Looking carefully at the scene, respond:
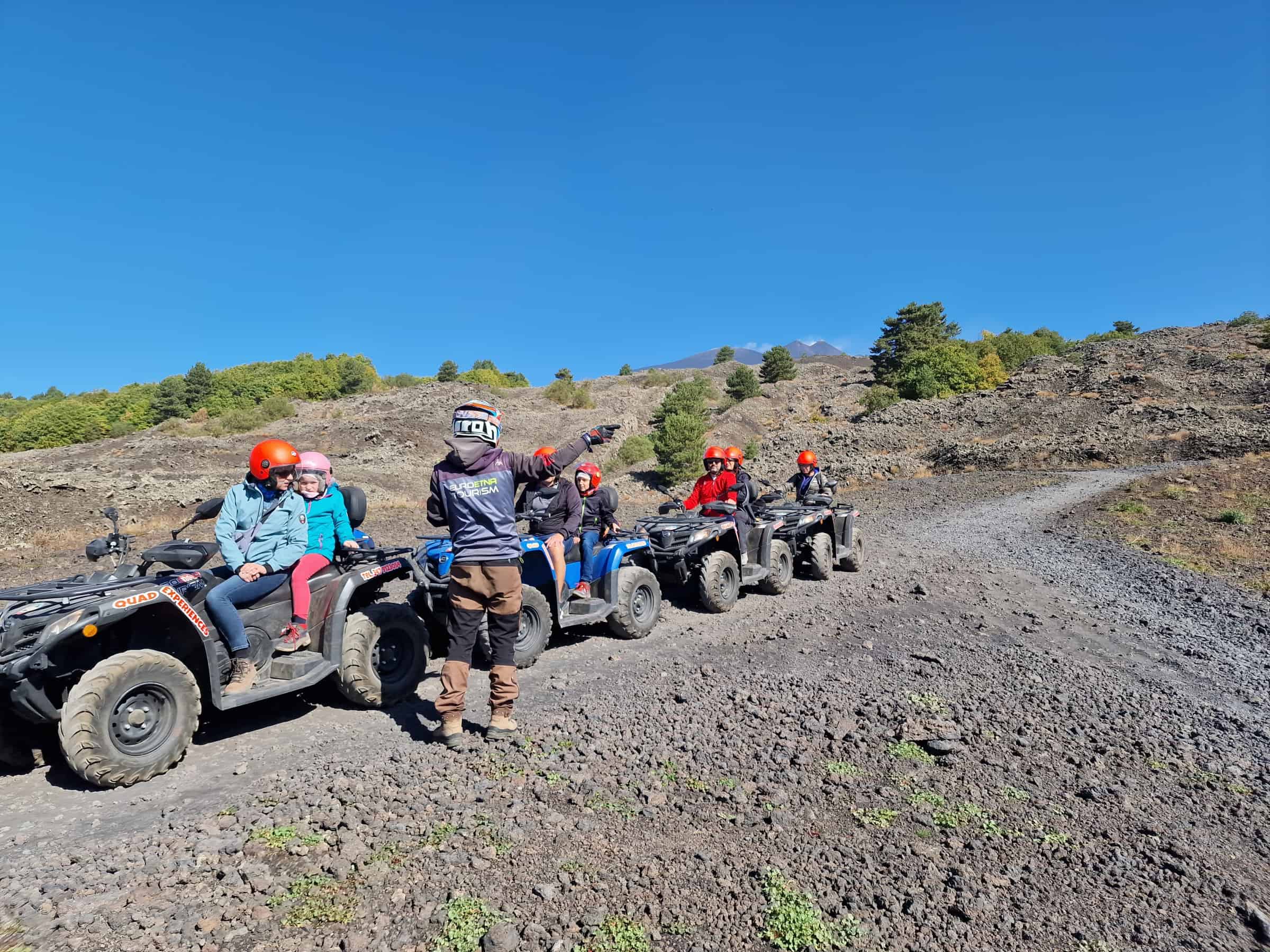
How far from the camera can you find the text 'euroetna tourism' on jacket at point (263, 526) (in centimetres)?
469

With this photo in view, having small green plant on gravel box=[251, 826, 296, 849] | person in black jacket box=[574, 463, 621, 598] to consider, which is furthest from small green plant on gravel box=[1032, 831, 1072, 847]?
person in black jacket box=[574, 463, 621, 598]

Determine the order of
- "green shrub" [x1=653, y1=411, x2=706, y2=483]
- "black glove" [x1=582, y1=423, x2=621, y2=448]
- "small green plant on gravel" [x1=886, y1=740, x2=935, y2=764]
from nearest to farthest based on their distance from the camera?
"small green plant on gravel" [x1=886, y1=740, x2=935, y2=764]
"black glove" [x1=582, y1=423, x2=621, y2=448]
"green shrub" [x1=653, y1=411, x2=706, y2=483]

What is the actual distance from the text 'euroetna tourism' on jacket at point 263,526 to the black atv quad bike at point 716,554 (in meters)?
3.98

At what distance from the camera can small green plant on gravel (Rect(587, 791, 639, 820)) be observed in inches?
139

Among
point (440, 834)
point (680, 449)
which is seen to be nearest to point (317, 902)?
point (440, 834)

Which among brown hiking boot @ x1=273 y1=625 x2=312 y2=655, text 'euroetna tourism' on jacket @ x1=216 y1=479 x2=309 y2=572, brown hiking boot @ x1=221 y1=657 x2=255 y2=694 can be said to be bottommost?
brown hiking boot @ x1=221 y1=657 x2=255 y2=694

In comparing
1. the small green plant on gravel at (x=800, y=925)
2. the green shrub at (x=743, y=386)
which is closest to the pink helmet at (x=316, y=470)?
the small green plant on gravel at (x=800, y=925)

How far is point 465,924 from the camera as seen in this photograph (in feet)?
8.67

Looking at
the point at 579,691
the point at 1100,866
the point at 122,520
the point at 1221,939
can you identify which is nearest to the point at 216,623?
the point at 579,691

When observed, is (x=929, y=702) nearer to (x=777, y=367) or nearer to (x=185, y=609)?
(x=185, y=609)

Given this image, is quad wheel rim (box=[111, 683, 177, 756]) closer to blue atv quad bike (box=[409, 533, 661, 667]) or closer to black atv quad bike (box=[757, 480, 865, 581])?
blue atv quad bike (box=[409, 533, 661, 667])

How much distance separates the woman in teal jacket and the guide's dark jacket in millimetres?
1066

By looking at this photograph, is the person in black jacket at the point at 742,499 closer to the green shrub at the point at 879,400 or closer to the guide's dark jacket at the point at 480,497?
the guide's dark jacket at the point at 480,497

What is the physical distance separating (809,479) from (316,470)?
867cm
